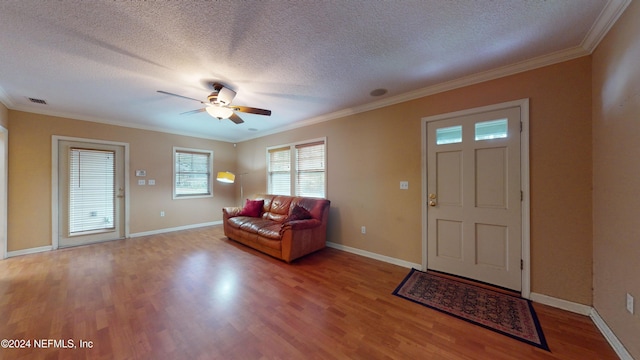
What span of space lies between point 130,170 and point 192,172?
1215 mm

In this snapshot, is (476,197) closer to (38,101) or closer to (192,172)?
(192,172)

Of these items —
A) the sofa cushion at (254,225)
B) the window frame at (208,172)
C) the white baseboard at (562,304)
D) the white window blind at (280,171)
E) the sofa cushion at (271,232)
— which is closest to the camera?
the white baseboard at (562,304)

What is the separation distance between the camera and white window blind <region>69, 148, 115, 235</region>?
3.94 metres

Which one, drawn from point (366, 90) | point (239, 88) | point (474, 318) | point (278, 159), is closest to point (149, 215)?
point (278, 159)

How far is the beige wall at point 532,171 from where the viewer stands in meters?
1.98

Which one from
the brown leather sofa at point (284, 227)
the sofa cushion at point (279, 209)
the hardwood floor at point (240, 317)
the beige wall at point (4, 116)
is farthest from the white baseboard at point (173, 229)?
the beige wall at point (4, 116)

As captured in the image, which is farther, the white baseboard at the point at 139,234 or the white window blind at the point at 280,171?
the white window blind at the point at 280,171

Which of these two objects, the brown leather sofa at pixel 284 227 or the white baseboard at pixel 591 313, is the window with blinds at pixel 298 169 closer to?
the brown leather sofa at pixel 284 227

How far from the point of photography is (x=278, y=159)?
16.5ft

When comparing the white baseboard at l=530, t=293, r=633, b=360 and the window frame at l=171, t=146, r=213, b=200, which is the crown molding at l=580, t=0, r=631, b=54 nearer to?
the white baseboard at l=530, t=293, r=633, b=360

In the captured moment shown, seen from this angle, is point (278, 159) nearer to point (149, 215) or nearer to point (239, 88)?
point (239, 88)

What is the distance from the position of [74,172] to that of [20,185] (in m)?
0.63

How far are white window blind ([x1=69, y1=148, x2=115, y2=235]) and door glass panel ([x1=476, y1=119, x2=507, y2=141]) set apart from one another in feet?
21.0

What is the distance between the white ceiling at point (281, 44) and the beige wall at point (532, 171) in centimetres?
22
